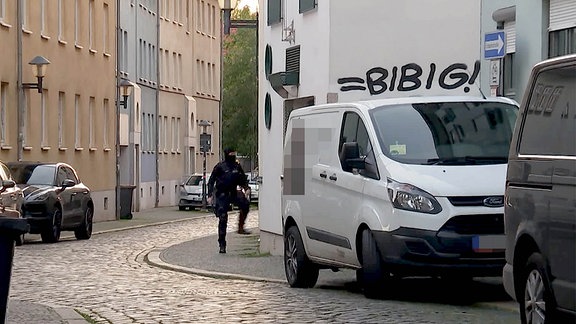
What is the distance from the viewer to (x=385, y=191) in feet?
50.3

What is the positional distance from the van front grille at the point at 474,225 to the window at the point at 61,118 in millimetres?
34108

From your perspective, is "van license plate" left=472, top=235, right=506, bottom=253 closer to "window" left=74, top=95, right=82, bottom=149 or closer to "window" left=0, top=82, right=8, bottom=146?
"window" left=0, top=82, right=8, bottom=146

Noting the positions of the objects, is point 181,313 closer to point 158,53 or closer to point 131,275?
point 131,275

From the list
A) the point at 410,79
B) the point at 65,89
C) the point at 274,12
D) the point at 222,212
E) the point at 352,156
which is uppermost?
the point at 274,12

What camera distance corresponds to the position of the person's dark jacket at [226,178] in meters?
27.4

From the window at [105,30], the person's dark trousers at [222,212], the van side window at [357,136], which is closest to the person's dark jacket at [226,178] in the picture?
the person's dark trousers at [222,212]

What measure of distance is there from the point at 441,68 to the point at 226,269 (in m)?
4.79

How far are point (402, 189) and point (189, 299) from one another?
9.58 feet

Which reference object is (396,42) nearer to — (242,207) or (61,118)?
(242,207)

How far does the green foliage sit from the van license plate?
8084cm

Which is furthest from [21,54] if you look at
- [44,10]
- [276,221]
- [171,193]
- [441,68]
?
[171,193]

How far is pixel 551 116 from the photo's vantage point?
1078 centimetres

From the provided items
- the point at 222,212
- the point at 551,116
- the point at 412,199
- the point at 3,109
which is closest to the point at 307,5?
the point at 222,212

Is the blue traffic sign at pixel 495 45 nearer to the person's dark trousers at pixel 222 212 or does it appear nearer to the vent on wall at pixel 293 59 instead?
the vent on wall at pixel 293 59
